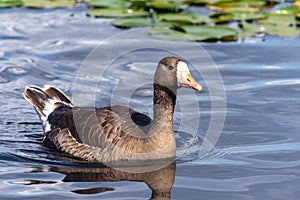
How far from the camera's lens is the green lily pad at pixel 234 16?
53.6 ft

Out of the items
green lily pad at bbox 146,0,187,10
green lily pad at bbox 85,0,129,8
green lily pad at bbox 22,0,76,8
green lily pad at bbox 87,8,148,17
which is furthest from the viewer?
green lily pad at bbox 22,0,76,8

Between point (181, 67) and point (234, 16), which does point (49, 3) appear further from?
point (181, 67)

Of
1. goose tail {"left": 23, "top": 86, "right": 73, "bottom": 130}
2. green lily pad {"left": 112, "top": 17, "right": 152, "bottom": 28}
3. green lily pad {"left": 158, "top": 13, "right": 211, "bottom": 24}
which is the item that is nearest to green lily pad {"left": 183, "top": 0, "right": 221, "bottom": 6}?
green lily pad {"left": 158, "top": 13, "right": 211, "bottom": 24}

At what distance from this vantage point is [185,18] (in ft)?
53.2

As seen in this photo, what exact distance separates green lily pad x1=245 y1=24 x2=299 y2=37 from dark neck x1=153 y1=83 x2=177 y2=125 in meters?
6.39

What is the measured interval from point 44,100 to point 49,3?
22.6 ft

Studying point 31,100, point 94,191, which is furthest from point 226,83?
point 94,191

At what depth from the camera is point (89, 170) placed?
9.45 metres

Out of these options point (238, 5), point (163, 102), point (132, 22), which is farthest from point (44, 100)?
point (238, 5)

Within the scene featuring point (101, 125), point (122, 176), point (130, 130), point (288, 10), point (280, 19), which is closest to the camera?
point (122, 176)

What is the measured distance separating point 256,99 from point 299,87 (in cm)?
112

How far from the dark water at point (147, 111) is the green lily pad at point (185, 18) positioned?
653 mm

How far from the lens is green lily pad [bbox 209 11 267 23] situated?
53.6ft

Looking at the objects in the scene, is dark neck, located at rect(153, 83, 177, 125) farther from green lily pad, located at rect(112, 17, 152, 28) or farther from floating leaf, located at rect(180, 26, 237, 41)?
green lily pad, located at rect(112, 17, 152, 28)
